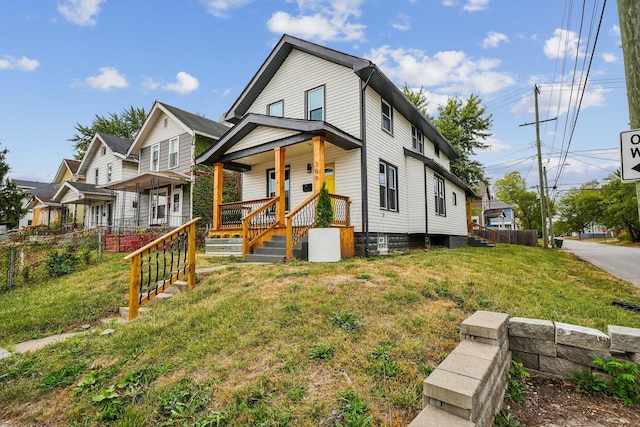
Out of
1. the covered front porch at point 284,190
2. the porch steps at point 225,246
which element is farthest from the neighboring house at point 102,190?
the porch steps at point 225,246

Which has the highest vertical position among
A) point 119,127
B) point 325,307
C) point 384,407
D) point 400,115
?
point 119,127

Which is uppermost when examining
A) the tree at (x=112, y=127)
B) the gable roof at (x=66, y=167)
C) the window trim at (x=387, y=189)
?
the tree at (x=112, y=127)

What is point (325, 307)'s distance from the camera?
3787 mm

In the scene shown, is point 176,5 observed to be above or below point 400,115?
above

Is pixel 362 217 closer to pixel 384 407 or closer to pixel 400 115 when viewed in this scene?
pixel 400 115

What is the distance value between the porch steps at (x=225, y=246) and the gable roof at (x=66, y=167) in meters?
23.4

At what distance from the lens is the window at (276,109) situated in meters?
11.9

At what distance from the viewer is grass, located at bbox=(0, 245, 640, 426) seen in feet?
7.43

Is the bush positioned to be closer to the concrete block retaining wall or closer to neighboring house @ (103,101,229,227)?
neighboring house @ (103,101,229,227)

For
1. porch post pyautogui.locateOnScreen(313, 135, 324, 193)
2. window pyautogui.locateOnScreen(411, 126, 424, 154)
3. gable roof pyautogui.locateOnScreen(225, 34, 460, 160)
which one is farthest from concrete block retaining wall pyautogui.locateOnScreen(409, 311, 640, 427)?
window pyautogui.locateOnScreen(411, 126, 424, 154)

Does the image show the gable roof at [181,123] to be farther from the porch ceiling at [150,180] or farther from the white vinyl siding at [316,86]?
the white vinyl siding at [316,86]

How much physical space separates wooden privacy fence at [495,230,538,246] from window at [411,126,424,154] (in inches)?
629

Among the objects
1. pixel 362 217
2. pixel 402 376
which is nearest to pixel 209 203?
pixel 362 217

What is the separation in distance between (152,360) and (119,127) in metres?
38.2
